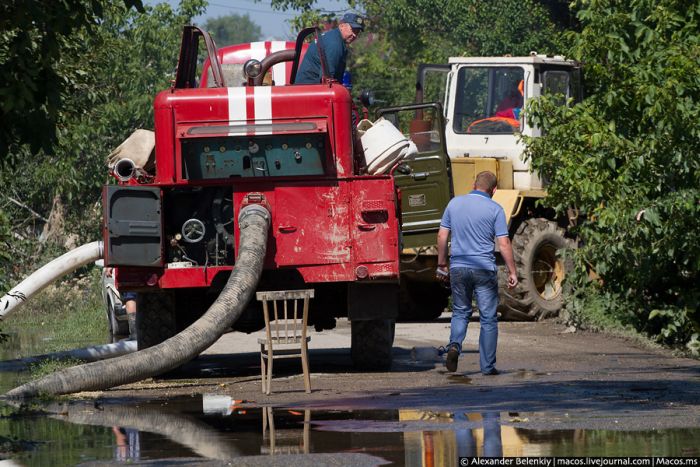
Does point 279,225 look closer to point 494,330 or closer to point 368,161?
point 368,161

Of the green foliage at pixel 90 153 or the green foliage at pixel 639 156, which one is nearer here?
the green foliage at pixel 639 156

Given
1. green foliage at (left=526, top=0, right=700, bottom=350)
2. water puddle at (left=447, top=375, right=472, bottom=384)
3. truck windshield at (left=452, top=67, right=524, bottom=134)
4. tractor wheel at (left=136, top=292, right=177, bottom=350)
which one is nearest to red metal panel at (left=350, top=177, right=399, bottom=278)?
water puddle at (left=447, top=375, right=472, bottom=384)

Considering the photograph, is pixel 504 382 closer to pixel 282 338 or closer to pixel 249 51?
pixel 282 338

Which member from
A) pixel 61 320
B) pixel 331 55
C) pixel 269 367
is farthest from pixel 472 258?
pixel 61 320

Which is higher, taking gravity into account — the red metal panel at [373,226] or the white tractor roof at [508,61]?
the white tractor roof at [508,61]

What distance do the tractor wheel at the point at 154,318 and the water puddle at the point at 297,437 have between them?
2.69m

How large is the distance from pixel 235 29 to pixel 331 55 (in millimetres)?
144375

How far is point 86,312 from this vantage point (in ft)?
74.1

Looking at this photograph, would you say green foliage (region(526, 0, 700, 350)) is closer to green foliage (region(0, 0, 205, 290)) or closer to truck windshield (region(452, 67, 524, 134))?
truck windshield (region(452, 67, 524, 134))

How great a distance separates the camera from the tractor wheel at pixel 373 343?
13.2m

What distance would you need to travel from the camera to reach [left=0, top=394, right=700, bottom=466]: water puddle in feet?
25.1

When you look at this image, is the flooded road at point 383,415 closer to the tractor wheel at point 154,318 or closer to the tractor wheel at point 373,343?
the tractor wheel at point 373,343

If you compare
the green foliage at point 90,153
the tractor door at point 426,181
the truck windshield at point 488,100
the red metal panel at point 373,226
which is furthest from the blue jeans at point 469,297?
the green foliage at point 90,153

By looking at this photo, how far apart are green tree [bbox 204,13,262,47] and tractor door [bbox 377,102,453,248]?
125m
